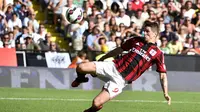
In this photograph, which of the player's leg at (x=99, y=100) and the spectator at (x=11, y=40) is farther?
the spectator at (x=11, y=40)

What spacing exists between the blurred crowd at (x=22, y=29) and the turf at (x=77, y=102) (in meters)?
2.66

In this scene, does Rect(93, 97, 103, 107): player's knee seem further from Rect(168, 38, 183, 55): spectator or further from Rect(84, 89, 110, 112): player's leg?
Rect(168, 38, 183, 55): spectator

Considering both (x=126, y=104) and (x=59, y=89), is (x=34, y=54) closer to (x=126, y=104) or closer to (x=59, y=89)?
(x=59, y=89)

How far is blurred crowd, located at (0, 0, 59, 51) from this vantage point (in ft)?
64.2

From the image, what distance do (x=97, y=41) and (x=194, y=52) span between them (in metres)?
3.65

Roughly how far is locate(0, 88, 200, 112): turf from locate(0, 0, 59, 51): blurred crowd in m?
2.66

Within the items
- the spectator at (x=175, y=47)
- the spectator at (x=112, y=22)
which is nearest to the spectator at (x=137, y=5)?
the spectator at (x=112, y=22)

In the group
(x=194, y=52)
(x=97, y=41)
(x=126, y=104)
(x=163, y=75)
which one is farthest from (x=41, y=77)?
(x=163, y=75)

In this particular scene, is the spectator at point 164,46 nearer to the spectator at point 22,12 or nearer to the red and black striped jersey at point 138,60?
the spectator at point 22,12

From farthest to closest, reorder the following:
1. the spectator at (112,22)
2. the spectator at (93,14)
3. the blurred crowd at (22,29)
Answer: the spectator at (112,22), the spectator at (93,14), the blurred crowd at (22,29)

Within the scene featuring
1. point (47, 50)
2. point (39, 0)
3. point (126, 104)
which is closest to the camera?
point (126, 104)

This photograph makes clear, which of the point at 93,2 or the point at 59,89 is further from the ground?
the point at 93,2

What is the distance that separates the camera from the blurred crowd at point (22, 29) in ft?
64.2

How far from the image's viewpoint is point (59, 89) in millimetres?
18078
